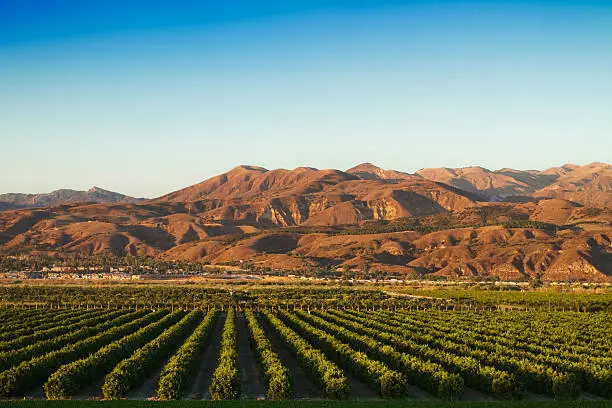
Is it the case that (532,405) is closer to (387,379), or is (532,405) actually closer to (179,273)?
(387,379)

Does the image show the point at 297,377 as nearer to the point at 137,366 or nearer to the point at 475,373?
the point at 137,366

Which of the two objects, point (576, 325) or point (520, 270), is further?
point (520, 270)

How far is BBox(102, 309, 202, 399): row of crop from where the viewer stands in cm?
2897

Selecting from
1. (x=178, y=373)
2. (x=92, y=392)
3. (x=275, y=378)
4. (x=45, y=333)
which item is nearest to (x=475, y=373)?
(x=275, y=378)

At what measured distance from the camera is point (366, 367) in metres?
32.1

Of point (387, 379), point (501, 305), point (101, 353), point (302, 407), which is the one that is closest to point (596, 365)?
point (387, 379)

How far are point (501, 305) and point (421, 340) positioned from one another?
52.5m

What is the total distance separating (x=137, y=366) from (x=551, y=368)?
73.1 feet

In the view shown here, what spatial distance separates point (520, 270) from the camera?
172 meters

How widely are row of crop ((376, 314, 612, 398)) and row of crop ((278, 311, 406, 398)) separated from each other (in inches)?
266

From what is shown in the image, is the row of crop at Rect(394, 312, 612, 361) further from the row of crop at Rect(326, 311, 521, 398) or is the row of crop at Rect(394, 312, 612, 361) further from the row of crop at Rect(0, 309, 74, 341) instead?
the row of crop at Rect(0, 309, 74, 341)

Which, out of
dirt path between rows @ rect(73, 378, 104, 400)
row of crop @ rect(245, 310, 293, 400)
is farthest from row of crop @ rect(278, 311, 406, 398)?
dirt path between rows @ rect(73, 378, 104, 400)

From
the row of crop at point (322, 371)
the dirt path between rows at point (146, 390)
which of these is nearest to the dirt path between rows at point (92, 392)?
the dirt path between rows at point (146, 390)

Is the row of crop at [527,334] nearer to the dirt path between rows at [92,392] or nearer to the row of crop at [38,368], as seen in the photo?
the dirt path between rows at [92,392]
